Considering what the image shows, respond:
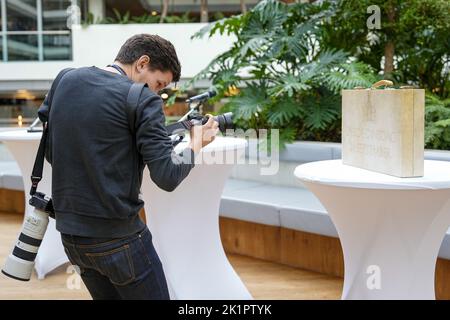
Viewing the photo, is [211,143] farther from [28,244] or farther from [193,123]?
[28,244]

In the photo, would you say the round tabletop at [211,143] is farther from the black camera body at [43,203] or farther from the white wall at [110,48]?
the white wall at [110,48]

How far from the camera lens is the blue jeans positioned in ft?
5.60

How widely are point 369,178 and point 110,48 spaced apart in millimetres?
13535

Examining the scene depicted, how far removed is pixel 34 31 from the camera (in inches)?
620

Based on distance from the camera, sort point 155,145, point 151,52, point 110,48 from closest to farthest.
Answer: point 155,145 → point 151,52 → point 110,48

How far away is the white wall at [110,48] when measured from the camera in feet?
49.6

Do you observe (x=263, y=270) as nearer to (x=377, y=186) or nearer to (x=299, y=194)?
(x=299, y=194)

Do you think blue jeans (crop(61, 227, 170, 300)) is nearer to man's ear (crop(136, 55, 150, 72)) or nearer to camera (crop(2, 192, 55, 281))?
camera (crop(2, 192, 55, 281))

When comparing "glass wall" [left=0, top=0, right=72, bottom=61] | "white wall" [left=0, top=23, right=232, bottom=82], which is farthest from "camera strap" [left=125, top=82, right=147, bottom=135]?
"glass wall" [left=0, top=0, right=72, bottom=61]

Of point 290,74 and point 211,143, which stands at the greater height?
point 290,74

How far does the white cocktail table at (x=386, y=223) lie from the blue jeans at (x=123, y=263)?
0.80m

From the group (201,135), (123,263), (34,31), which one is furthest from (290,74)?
(34,31)

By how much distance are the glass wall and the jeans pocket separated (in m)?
14.5

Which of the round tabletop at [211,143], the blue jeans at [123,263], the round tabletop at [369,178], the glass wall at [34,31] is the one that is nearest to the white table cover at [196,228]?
the round tabletop at [211,143]
